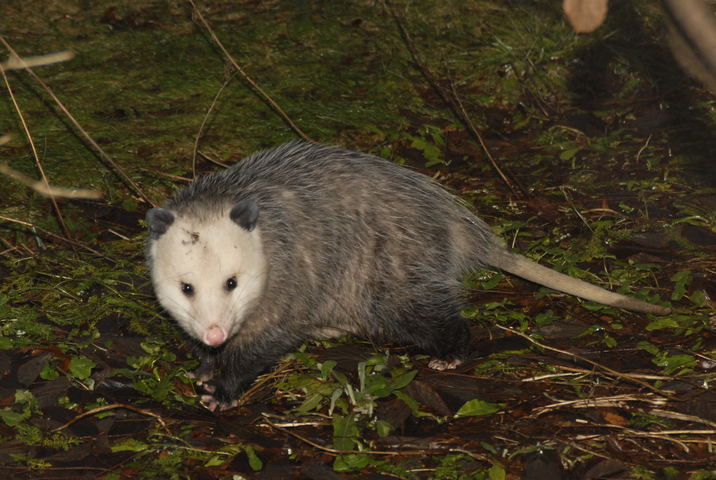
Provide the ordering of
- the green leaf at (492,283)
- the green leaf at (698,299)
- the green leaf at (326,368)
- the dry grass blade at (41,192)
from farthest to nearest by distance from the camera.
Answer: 1. the dry grass blade at (41,192)
2. the green leaf at (492,283)
3. the green leaf at (698,299)
4. the green leaf at (326,368)

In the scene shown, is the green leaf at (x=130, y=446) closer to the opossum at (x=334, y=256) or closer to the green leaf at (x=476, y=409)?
the opossum at (x=334, y=256)

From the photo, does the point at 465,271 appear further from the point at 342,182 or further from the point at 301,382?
the point at 301,382

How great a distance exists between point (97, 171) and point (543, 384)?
2.89 meters

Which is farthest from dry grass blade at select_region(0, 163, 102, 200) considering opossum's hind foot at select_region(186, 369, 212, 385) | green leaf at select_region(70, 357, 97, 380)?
opossum's hind foot at select_region(186, 369, 212, 385)

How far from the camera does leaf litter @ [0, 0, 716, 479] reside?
2.32 m

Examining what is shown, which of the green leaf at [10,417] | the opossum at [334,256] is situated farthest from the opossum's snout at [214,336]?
the green leaf at [10,417]

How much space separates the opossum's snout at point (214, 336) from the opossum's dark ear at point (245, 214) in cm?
42

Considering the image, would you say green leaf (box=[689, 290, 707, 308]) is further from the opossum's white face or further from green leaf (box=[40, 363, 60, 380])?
green leaf (box=[40, 363, 60, 380])

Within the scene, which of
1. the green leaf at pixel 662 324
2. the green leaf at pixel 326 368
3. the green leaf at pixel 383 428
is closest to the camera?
the green leaf at pixel 383 428

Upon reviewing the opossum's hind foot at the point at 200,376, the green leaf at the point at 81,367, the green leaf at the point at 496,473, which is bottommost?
the opossum's hind foot at the point at 200,376

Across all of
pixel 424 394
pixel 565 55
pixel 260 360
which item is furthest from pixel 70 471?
pixel 565 55

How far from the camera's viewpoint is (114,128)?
14.6 ft

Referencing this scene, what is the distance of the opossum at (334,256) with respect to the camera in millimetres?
2678

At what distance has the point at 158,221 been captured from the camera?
2.50m
